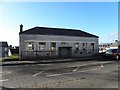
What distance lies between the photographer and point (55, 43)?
37.0 metres

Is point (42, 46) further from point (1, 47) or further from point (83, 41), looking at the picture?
point (1, 47)

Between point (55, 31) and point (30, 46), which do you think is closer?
point (30, 46)

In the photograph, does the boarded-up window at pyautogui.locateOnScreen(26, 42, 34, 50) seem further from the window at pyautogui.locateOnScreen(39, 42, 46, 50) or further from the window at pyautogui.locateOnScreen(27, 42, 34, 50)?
the window at pyautogui.locateOnScreen(39, 42, 46, 50)

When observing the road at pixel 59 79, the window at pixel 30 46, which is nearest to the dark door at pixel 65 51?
the window at pixel 30 46

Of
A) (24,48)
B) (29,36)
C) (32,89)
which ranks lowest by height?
(32,89)

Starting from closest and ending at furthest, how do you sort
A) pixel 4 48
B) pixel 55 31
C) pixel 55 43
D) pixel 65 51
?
1. pixel 55 43
2. pixel 65 51
3. pixel 55 31
4. pixel 4 48

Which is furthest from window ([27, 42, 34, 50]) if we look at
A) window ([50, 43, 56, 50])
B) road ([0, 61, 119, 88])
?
road ([0, 61, 119, 88])

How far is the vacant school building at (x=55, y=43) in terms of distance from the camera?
34031 mm

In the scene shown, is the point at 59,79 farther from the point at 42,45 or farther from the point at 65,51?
the point at 65,51

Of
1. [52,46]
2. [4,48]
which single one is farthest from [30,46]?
[4,48]

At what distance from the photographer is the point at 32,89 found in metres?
8.70

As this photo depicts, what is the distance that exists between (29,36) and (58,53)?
668 cm

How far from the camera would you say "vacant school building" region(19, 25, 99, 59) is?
34.0 m

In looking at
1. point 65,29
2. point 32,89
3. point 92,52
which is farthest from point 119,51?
point 32,89
